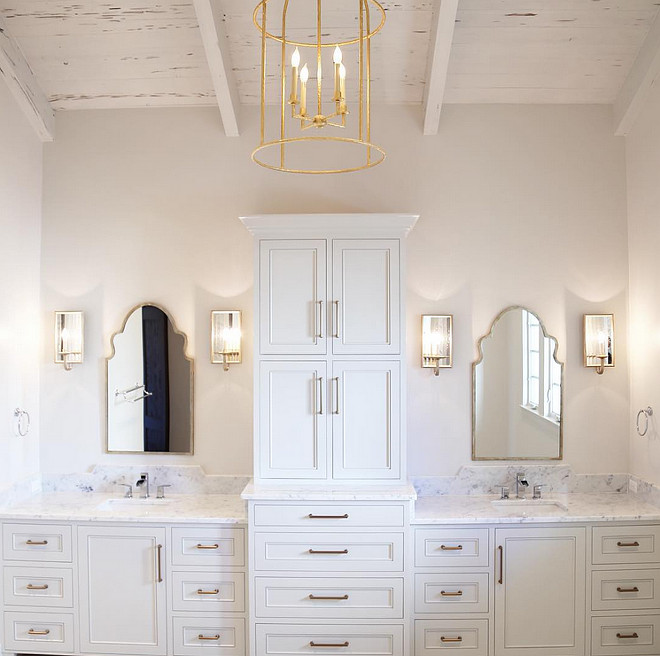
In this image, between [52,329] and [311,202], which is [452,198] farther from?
[52,329]

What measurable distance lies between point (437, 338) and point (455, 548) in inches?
43.5

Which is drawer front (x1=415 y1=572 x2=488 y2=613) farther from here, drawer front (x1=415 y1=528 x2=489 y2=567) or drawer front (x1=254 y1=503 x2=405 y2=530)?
drawer front (x1=254 y1=503 x2=405 y2=530)

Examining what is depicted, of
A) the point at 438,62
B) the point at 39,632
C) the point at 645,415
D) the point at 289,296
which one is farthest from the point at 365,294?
the point at 39,632

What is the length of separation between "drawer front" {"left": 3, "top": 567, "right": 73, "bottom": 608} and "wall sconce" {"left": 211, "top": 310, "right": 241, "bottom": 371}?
1.34 m

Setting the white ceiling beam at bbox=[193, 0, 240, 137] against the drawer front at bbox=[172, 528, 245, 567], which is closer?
the white ceiling beam at bbox=[193, 0, 240, 137]

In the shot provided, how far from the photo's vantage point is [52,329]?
12.6 feet

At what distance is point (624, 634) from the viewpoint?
3260 millimetres

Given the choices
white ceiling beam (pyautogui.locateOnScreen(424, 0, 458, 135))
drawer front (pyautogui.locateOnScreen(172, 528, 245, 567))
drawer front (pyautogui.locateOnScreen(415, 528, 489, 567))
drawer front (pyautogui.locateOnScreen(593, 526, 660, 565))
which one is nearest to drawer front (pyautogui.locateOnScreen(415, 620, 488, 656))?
drawer front (pyautogui.locateOnScreen(415, 528, 489, 567))

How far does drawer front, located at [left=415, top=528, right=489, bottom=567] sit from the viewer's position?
10.6ft

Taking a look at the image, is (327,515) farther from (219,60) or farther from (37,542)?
(219,60)

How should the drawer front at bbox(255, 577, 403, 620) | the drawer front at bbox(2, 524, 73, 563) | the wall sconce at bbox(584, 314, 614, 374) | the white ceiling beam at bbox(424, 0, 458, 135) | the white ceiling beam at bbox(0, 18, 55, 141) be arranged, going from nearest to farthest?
1. the white ceiling beam at bbox(424, 0, 458, 135)
2. the drawer front at bbox(255, 577, 403, 620)
3. the drawer front at bbox(2, 524, 73, 563)
4. the white ceiling beam at bbox(0, 18, 55, 141)
5. the wall sconce at bbox(584, 314, 614, 374)

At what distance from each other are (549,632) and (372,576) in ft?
2.97

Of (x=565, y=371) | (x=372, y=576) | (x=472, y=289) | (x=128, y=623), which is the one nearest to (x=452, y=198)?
(x=472, y=289)

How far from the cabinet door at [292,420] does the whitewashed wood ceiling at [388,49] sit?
158 centimetres
